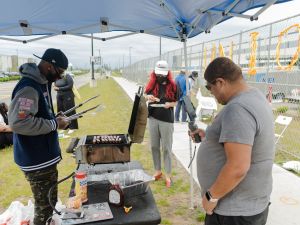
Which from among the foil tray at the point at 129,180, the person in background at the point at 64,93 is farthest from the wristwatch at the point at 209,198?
the person in background at the point at 64,93

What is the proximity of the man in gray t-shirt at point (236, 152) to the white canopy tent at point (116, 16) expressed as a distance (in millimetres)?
1366

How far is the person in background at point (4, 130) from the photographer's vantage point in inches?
240

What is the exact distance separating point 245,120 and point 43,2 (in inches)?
104

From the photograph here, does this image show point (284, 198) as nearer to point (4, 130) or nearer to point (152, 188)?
point (152, 188)

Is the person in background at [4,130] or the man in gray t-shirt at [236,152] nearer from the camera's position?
the man in gray t-shirt at [236,152]

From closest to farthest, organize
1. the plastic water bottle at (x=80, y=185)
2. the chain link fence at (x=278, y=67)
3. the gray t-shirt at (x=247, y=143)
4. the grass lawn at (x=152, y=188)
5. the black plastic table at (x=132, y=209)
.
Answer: the gray t-shirt at (x=247, y=143)
the black plastic table at (x=132, y=209)
the plastic water bottle at (x=80, y=185)
the grass lawn at (x=152, y=188)
the chain link fence at (x=278, y=67)

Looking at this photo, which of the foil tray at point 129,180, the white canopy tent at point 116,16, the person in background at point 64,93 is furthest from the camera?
the person in background at point 64,93

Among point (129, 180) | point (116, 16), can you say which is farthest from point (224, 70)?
point (116, 16)

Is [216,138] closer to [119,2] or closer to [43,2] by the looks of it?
[119,2]

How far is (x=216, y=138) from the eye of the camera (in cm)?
169

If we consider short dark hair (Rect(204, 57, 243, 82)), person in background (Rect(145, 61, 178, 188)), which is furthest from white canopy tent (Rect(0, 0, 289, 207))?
short dark hair (Rect(204, 57, 243, 82))

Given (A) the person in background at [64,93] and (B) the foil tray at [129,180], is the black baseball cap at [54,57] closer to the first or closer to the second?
(B) the foil tray at [129,180]

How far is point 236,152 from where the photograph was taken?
59.9 inches

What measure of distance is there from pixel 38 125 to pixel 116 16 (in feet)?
6.77
